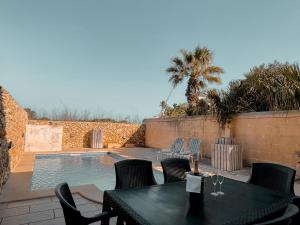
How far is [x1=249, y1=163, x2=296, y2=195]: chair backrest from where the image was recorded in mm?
2438

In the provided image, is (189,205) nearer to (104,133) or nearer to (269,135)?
(269,135)

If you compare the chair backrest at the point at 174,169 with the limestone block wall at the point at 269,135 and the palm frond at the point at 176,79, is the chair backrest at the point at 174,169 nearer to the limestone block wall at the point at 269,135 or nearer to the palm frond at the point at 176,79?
the limestone block wall at the point at 269,135

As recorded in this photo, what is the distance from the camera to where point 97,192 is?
13.3ft

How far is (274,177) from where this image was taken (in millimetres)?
2629

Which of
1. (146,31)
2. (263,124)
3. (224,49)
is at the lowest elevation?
(263,124)

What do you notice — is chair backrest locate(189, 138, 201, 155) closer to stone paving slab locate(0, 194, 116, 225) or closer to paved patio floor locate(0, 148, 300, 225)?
paved patio floor locate(0, 148, 300, 225)

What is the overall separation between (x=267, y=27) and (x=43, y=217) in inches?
349

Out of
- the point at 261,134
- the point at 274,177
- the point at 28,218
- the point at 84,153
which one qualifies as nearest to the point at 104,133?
the point at 84,153

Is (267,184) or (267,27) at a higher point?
(267,27)

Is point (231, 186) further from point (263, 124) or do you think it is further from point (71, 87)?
point (71, 87)

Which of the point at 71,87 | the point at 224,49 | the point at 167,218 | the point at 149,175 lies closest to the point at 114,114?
the point at 71,87

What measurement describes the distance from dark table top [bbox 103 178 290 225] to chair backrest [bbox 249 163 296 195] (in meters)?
0.43

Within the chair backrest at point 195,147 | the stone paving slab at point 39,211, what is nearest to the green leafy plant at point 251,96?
the chair backrest at point 195,147

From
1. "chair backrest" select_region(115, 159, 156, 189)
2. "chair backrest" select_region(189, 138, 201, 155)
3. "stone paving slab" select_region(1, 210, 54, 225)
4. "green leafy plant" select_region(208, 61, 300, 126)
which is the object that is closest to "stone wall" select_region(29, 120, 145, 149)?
"chair backrest" select_region(189, 138, 201, 155)
